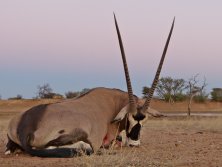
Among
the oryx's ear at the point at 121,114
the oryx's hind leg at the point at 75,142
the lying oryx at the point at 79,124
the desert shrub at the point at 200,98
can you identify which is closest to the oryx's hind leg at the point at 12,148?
the lying oryx at the point at 79,124

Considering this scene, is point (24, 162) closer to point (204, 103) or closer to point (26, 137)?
point (26, 137)

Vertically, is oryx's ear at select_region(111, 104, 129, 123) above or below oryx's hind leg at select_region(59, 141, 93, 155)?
above

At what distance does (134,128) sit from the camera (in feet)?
23.6

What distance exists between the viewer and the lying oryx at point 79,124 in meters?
6.32

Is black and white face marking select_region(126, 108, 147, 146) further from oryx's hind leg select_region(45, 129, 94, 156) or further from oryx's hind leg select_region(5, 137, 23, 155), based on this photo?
oryx's hind leg select_region(5, 137, 23, 155)

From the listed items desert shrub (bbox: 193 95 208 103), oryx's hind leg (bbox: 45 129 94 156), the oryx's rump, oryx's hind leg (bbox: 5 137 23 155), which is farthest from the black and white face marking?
desert shrub (bbox: 193 95 208 103)

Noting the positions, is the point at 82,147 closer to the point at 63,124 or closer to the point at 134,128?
the point at 63,124

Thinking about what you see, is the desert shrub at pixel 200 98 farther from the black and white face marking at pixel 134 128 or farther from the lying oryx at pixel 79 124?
the black and white face marking at pixel 134 128

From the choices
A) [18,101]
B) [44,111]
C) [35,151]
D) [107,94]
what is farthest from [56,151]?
[18,101]

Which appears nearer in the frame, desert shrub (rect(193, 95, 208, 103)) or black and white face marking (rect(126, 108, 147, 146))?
black and white face marking (rect(126, 108, 147, 146))

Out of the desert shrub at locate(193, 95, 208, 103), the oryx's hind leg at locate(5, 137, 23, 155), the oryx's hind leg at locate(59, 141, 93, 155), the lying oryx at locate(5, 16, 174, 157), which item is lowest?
the desert shrub at locate(193, 95, 208, 103)

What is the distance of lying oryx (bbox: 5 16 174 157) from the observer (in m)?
6.32

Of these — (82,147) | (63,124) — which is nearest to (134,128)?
(82,147)

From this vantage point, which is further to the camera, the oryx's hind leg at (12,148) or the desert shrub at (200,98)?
the desert shrub at (200,98)
